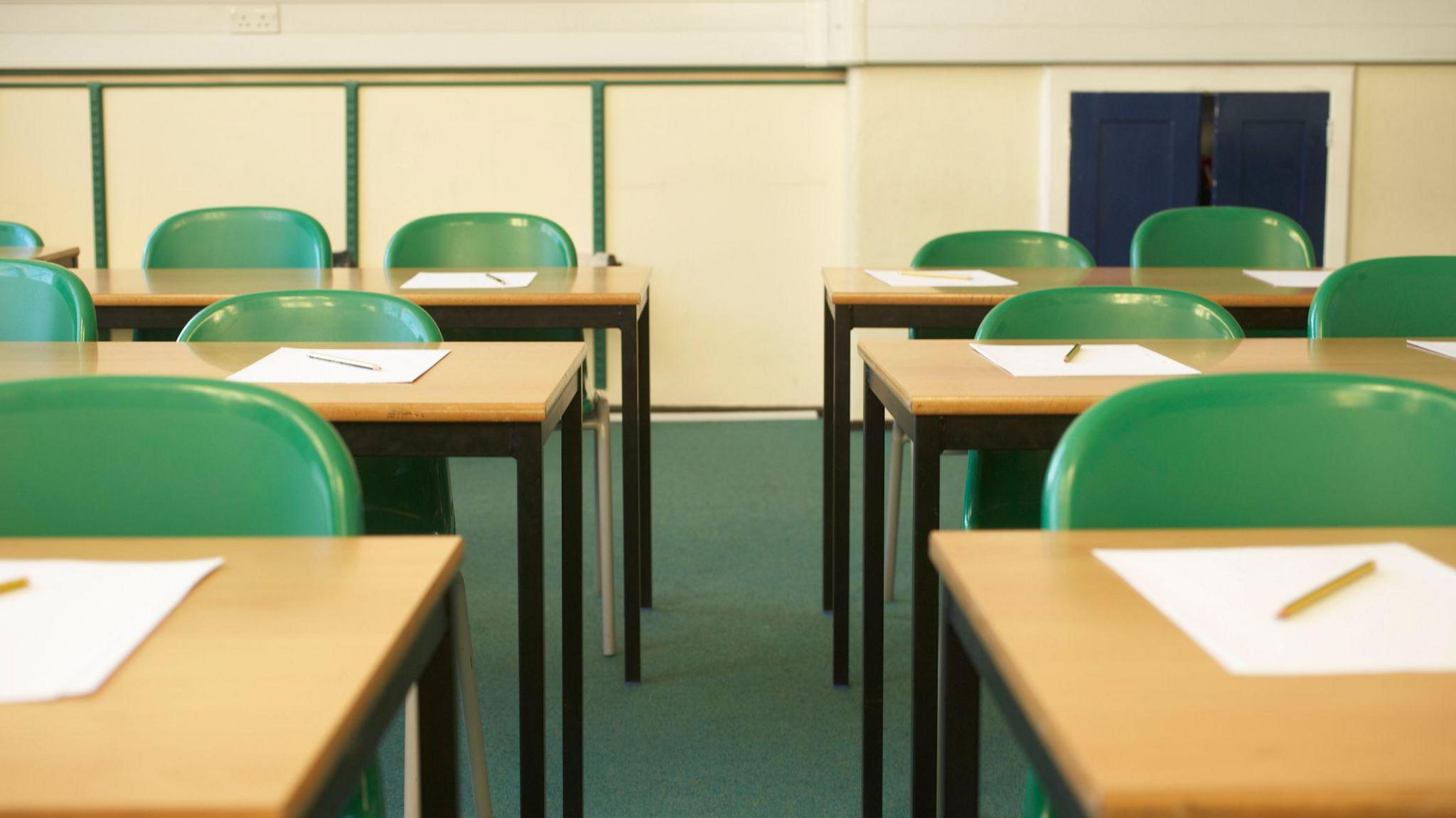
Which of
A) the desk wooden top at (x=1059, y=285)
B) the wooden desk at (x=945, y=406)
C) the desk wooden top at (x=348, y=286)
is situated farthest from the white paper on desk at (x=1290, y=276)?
the desk wooden top at (x=348, y=286)

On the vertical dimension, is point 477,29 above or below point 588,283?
above

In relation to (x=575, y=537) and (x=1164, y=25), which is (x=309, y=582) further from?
(x=1164, y=25)

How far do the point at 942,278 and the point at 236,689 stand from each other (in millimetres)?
2256

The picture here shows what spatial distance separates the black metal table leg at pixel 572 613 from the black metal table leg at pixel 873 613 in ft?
1.39

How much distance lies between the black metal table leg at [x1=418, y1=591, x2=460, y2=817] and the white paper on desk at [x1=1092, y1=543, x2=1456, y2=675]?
542 millimetres

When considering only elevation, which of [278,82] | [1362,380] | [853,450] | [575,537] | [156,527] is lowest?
[853,450]

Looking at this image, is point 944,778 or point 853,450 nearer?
point 944,778

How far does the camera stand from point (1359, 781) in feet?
2.14

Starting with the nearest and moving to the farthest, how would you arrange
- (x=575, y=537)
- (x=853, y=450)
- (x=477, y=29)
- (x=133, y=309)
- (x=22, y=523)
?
(x=22, y=523)
(x=575, y=537)
(x=133, y=309)
(x=853, y=450)
(x=477, y=29)

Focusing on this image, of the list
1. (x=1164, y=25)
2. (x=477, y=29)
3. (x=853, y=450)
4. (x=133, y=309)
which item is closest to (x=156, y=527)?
(x=133, y=309)

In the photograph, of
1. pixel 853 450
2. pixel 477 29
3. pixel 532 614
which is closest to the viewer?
pixel 532 614

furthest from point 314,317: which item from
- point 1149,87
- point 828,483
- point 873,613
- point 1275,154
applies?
point 1275,154

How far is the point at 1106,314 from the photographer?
6.73 ft

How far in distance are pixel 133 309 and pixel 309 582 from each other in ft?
6.34
